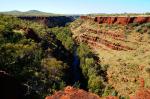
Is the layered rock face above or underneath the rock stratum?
above

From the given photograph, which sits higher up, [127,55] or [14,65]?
[14,65]

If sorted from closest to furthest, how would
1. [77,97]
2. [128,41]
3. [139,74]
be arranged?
[77,97] → [139,74] → [128,41]

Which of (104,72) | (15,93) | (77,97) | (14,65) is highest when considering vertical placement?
(77,97)

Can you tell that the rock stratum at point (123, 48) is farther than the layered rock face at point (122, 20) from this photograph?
No

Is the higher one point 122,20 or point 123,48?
point 122,20

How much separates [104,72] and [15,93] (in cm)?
5128

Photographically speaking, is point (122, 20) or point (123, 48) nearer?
point (123, 48)

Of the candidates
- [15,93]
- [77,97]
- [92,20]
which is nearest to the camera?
[77,97]

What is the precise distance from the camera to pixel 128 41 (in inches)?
3728

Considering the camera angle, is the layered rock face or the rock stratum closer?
the rock stratum

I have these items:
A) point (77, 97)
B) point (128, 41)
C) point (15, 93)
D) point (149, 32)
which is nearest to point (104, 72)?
point (128, 41)

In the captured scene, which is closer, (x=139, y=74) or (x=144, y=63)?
(x=139, y=74)

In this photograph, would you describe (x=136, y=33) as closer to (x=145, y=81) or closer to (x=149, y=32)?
(x=149, y=32)

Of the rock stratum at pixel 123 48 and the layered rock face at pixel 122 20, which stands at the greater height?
the layered rock face at pixel 122 20
